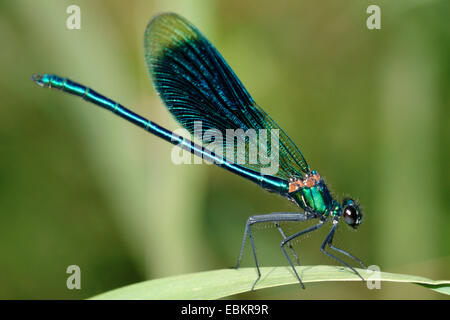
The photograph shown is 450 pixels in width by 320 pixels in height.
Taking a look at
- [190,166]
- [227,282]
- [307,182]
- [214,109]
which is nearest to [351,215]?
[307,182]

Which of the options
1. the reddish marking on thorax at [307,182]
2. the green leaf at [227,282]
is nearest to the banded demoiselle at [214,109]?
the reddish marking on thorax at [307,182]

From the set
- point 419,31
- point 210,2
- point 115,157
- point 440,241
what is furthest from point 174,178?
point 419,31

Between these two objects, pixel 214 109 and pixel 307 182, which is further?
pixel 214 109

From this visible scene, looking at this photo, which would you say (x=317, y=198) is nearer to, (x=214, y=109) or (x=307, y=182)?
(x=307, y=182)

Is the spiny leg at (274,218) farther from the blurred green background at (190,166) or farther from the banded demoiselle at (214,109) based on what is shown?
the blurred green background at (190,166)

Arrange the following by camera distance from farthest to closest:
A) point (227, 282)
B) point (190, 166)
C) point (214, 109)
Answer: point (190, 166)
point (214, 109)
point (227, 282)

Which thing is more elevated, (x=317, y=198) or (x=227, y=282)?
(x=317, y=198)
